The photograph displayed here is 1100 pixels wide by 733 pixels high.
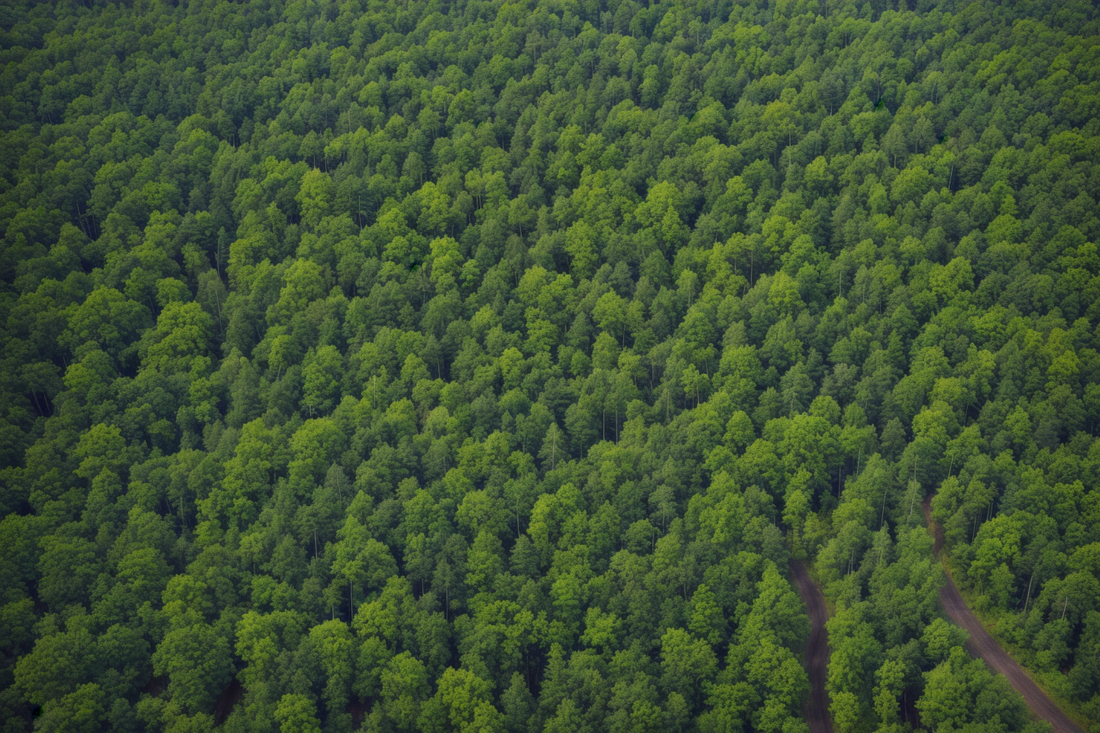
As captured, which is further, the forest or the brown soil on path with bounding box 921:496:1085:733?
the forest

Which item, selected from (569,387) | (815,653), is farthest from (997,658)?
(569,387)

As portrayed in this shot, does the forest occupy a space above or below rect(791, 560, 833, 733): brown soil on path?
above

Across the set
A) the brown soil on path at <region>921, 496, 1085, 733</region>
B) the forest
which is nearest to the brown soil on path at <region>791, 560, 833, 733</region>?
the forest

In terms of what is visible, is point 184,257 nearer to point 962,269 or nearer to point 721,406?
point 721,406

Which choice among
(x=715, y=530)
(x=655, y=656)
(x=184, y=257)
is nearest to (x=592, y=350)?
(x=715, y=530)

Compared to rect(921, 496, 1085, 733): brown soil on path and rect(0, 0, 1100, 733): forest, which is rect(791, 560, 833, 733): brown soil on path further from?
rect(921, 496, 1085, 733): brown soil on path

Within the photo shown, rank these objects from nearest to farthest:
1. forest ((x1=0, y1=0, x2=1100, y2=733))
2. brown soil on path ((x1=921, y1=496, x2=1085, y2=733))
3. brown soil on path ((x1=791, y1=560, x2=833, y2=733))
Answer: brown soil on path ((x1=921, y1=496, x2=1085, y2=733)), brown soil on path ((x1=791, y1=560, x2=833, y2=733)), forest ((x1=0, y1=0, x2=1100, y2=733))

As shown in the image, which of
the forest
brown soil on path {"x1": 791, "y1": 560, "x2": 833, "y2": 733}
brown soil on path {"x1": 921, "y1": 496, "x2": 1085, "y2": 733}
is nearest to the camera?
brown soil on path {"x1": 921, "y1": 496, "x2": 1085, "y2": 733}
